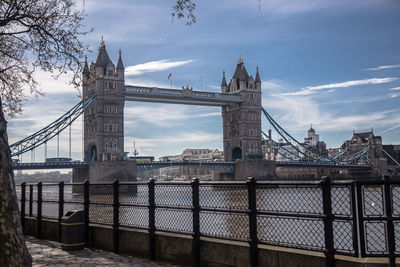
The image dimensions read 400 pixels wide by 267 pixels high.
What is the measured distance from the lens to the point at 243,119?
264 feet

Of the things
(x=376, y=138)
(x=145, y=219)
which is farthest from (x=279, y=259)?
(x=376, y=138)

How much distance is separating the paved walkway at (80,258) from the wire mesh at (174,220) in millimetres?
549

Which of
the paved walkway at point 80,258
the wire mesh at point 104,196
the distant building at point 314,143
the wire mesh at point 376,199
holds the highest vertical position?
the distant building at point 314,143

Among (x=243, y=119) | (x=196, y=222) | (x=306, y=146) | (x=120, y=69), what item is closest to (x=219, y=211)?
(x=196, y=222)

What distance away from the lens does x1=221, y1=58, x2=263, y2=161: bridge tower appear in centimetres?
8056

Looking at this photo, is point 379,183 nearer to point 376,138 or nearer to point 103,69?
point 103,69

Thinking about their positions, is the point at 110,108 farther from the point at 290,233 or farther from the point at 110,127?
the point at 290,233

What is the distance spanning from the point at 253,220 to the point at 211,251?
957mm

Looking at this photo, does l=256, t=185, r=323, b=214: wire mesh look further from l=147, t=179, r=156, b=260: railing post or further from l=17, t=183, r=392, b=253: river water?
l=147, t=179, r=156, b=260: railing post

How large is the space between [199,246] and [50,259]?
8.44ft

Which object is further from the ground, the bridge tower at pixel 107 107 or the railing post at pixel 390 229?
the bridge tower at pixel 107 107

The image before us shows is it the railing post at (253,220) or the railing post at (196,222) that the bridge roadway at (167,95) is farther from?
the railing post at (253,220)

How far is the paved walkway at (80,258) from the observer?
6555mm

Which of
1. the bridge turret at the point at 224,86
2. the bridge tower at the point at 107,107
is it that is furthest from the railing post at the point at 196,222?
the bridge turret at the point at 224,86
